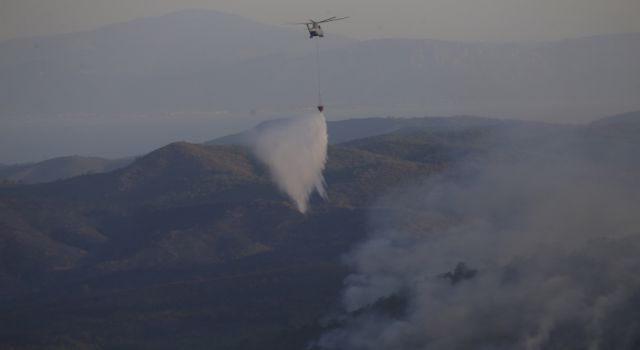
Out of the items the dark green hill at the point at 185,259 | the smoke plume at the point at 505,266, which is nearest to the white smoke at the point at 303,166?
the dark green hill at the point at 185,259

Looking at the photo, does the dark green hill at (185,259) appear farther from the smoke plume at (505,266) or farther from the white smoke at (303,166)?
the smoke plume at (505,266)

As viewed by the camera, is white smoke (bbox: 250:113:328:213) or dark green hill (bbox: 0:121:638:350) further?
white smoke (bbox: 250:113:328:213)

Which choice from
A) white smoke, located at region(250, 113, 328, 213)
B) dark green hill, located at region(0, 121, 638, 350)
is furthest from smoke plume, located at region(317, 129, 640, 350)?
white smoke, located at region(250, 113, 328, 213)

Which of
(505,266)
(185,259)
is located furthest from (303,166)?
(505,266)

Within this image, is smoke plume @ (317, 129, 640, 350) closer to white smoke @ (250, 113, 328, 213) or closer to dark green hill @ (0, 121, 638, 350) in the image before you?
dark green hill @ (0, 121, 638, 350)

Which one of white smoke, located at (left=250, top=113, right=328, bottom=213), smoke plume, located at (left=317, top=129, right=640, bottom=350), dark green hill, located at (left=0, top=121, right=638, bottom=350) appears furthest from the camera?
white smoke, located at (left=250, top=113, right=328, bottom=213)

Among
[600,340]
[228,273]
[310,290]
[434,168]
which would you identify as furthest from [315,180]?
[600,340]

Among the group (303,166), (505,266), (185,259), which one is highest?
(505,266)

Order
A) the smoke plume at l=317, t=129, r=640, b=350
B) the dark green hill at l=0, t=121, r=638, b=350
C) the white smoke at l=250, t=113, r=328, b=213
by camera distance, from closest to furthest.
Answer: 1. the smoke plume at l=317, t=129, r=640, b=350
2. the dark green hill at l=0, t=121, r=638, b=350
3. the white smoke at l=250, t=113, r=328, b=213

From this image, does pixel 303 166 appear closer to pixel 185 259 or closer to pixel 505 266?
pixel 185 259

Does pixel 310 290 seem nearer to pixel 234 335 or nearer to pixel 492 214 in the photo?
pixel 234 335
